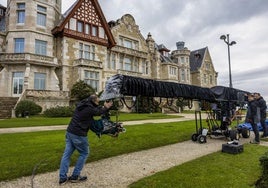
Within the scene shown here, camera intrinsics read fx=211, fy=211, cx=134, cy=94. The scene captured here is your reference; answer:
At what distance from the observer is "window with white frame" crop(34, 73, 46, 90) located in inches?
1021

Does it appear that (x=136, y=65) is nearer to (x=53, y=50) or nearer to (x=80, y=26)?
(x=80, y=26)

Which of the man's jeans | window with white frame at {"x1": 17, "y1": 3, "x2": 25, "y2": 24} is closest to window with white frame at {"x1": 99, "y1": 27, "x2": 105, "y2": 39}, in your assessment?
window with white frame at {"x1": 17, "y1": 3, "x2": 25, "y2": 24}

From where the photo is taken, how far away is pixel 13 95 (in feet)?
82.5

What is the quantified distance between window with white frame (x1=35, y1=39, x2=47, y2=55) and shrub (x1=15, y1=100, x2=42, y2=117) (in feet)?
29.9

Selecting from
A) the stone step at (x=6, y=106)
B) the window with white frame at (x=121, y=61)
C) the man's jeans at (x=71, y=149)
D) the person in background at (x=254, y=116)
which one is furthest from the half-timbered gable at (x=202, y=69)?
the man's jeans at (x=71, y=149)

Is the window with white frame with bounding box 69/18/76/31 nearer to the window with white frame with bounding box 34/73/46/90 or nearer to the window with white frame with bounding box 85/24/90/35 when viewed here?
the window with white frame with bounding box 85/24/90/35

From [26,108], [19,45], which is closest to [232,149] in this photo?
[26,108]

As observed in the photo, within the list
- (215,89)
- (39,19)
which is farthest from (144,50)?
(215,89)

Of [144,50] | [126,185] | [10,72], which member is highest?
[144,50]

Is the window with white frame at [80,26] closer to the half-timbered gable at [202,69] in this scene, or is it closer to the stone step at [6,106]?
the stone step at [6,106]

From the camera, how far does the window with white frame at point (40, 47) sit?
26819mm

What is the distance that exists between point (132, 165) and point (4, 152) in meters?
4.44

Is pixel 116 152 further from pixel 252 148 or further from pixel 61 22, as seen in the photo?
pixel 61 22

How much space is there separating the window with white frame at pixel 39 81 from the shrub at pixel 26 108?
6.01 meters
